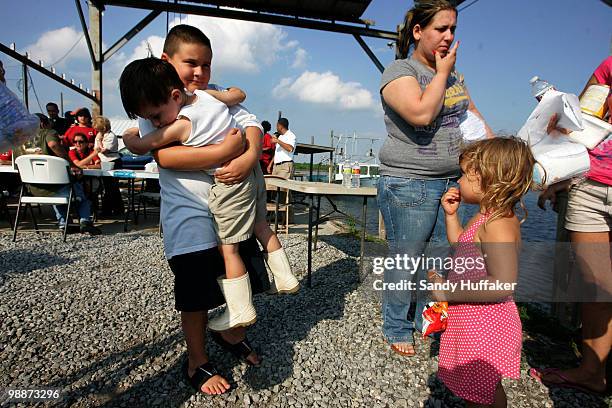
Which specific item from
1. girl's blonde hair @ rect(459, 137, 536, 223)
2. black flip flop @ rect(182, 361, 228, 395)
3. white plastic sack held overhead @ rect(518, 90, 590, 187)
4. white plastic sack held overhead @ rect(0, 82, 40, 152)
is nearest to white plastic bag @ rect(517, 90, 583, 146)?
white plastic sack held overhead @ rect(518, 90, 590, 187)

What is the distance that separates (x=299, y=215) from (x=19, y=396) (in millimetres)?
6934

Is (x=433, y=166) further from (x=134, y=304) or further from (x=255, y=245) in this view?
(x=134, y=304)

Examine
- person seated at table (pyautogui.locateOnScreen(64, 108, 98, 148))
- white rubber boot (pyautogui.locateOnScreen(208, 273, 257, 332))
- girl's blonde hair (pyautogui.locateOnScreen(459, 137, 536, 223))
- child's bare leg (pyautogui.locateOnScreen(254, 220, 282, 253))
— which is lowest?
white rubber boot (pyautogui.locateOnScreen(208, 273, 257, 332))

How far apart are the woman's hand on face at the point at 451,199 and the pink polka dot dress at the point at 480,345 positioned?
0.46 feet

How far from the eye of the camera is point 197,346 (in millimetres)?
1734

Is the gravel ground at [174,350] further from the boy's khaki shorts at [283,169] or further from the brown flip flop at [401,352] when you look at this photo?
the boy's khaki shorts at [283,169]

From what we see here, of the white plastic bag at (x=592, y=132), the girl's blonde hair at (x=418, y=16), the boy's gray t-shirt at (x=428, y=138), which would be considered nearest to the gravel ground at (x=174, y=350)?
the boy's gray t-shirt at (x=428, y=138)

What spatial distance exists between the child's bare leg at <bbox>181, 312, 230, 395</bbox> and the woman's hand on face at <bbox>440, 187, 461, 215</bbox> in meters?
1.22

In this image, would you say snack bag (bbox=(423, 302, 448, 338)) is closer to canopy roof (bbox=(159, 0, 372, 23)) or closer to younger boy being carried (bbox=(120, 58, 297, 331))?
younger boy being carried (bbox=(120, 58, 297, 331))

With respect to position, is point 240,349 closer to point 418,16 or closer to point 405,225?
point 405,225

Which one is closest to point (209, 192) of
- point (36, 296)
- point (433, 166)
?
point (433, 166)

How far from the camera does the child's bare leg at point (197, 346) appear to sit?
1.70 m

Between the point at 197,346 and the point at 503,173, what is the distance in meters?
1.53

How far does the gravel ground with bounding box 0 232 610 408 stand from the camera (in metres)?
1.75
